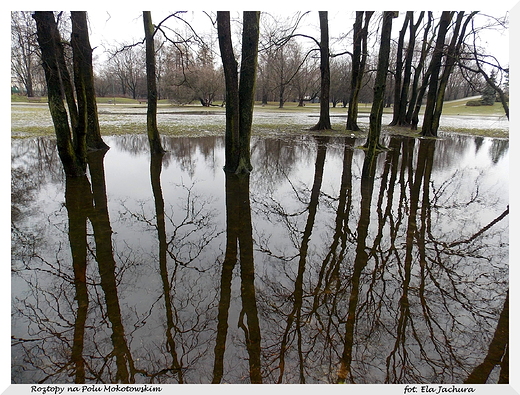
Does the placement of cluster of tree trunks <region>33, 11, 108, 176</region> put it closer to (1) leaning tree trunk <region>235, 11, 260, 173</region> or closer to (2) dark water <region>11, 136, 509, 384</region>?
(2) dark water <region>11, 136, 509, 384</region>

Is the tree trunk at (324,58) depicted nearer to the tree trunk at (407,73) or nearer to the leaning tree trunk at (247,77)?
the tree trunk at (407,73)

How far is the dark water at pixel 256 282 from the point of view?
284 centimetres

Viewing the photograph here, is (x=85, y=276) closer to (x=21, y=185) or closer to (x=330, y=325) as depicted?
(x=330, y=325)

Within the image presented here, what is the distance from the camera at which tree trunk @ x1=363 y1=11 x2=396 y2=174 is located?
26.7 feet

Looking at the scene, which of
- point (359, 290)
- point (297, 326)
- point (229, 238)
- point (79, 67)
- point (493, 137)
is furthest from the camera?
point (493, 137)

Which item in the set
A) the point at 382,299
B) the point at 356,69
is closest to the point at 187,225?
the point at 382,299

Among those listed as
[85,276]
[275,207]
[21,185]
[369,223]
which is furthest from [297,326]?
[21,185]

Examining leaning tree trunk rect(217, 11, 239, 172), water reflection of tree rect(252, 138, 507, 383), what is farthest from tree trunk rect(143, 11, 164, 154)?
water reflection of tree rect(252, 138, 507, 383)

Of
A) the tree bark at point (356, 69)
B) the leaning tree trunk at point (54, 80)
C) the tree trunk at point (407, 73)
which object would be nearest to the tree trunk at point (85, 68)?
the leaning tree trunk at point (54, 80)

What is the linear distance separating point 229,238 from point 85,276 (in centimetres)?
212

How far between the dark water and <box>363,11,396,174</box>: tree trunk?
985 millimetres

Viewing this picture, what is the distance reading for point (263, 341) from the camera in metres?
3.04

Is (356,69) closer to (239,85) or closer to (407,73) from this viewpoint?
(407,73)

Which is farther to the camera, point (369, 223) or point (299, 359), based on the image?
point (369, 223)
